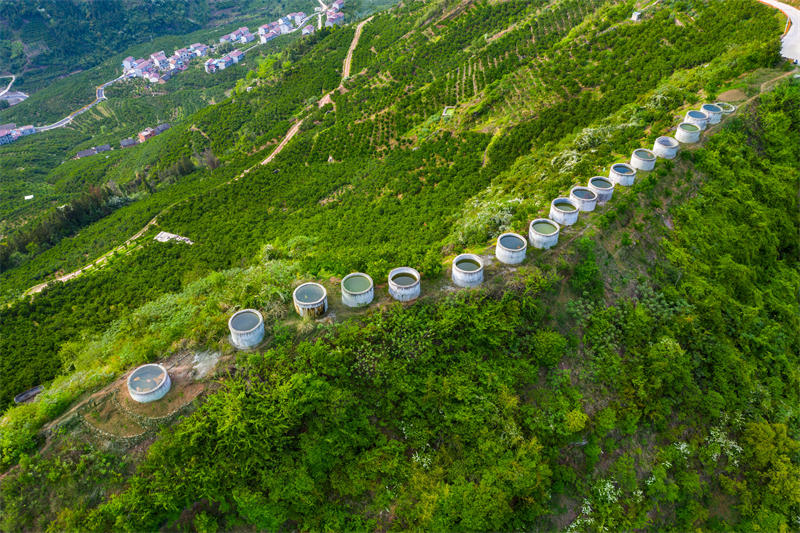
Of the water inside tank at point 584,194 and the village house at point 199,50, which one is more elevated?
the water inside tank at point 584,194

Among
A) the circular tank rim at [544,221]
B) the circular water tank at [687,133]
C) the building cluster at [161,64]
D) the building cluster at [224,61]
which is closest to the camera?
the circular tank rim at [544,221]

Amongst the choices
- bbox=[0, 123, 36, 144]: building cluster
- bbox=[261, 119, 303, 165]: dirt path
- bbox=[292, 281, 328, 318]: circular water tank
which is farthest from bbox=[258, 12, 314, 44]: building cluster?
bbox=[292, 281, 328, 318]: circular water tank

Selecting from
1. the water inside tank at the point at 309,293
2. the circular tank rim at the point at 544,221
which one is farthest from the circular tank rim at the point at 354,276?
the circular tank rim at the point at 544,221

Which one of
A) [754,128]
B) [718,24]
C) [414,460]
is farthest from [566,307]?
[718,24]

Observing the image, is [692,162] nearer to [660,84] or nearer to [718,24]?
[660,84]

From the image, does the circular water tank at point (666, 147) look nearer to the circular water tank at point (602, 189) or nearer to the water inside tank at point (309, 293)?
the circular water tank at point (602, 189)

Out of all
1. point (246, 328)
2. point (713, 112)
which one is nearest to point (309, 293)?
point (246, 328)

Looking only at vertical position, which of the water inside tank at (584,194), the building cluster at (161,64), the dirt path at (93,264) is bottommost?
the building cluster at (161,64)

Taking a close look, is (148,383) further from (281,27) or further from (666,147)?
(281,27)
